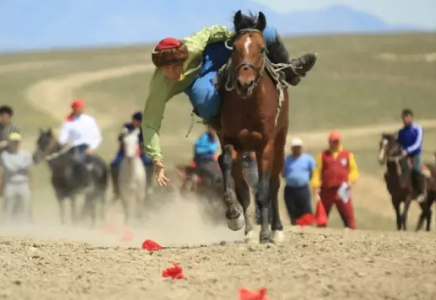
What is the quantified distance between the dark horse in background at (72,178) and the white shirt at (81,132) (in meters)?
0.52

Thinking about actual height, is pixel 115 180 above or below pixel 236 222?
above

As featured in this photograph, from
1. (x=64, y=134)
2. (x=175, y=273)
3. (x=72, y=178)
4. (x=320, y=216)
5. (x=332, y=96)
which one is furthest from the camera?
(x=332, y=96)

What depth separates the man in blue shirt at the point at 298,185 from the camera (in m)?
18.3

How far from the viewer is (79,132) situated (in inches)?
778

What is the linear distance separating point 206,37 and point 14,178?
30.0 ft

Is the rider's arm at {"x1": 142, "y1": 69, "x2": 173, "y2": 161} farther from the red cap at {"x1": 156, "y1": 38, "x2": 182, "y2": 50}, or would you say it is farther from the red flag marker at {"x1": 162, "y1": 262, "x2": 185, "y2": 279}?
the red flag marker at {"x1": 162, "y1": 262, "x2": 185, "y2": 279}

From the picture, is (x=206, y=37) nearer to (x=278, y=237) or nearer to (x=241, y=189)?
(x=241, y=189)

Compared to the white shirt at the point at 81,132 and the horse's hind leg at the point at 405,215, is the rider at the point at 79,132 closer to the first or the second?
the white shirt at the point at 81,132

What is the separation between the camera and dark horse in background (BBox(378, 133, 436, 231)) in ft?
68.2

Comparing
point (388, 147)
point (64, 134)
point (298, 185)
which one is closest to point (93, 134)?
point (64, 134)

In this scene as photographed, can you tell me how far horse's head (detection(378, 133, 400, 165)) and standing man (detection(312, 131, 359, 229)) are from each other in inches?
99.7

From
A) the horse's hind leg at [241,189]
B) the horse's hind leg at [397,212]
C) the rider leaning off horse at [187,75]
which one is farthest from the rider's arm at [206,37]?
the horse's hind leg at [397,212]

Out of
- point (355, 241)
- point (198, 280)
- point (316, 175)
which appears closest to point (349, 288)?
point (198, 280)

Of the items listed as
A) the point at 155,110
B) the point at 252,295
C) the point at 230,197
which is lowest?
the point at 252,295
